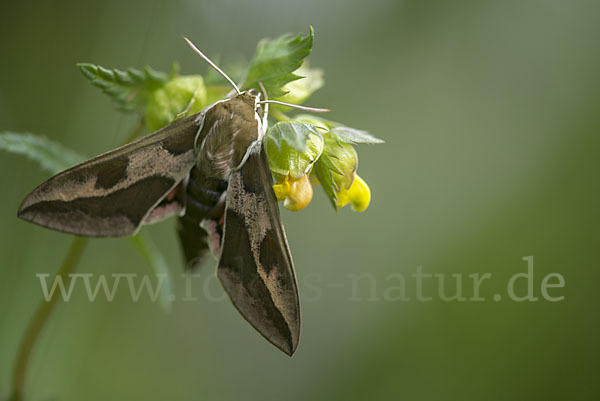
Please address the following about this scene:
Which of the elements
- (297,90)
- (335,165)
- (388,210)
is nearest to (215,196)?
(335,165)

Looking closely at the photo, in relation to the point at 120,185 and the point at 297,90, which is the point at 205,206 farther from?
the point at 297,90

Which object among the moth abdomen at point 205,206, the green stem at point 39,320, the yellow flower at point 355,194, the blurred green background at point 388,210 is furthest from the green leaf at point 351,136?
the blurred green background at point 388,210

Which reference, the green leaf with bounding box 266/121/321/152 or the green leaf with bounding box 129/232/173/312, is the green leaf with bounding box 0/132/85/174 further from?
the green leaf with bounding box 266/121/321/152

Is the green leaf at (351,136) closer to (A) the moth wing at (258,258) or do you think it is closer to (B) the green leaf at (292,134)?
(B) the green leaf at (292,134)

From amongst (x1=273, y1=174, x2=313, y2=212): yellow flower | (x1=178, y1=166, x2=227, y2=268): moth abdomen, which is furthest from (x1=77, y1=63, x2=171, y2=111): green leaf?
(x1=273, y1=174, x2=313, y2=212): yellow flower

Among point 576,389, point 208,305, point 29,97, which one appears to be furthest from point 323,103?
point 576,389

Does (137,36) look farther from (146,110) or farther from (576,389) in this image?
(576,389)
